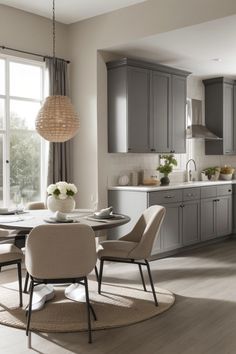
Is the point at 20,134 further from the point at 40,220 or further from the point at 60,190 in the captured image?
the point at 40,220

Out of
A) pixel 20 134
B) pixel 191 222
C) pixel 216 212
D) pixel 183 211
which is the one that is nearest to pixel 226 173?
pixel 216 212

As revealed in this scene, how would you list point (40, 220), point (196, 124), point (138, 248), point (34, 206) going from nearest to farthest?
point (40, 220) → point (138, 248) → point (34, 206) → point (196, 124)

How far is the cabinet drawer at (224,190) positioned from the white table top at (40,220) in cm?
329

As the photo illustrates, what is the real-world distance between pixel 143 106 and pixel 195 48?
1.02 metres

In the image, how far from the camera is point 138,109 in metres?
6.17

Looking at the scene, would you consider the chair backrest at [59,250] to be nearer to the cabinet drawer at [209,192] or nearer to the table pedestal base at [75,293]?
the table pedestal base at [75,293]

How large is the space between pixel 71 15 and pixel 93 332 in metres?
4.15

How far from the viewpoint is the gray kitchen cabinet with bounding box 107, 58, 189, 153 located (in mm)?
6020

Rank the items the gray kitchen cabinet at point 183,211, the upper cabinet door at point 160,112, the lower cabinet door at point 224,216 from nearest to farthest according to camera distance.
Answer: the gray kitchen cabinet at point 183,211 < the upper cabinet door at point 160,112 < the lower cabinet door at point 224,216

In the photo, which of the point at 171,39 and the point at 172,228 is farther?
the point at 172,228

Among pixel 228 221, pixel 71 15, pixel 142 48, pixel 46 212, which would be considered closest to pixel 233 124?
pixel 228 221

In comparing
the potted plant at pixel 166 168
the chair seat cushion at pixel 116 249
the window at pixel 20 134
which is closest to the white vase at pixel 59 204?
the chair seat cushion at pixel 116 249

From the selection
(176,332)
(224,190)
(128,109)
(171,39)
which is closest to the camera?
(176,332)

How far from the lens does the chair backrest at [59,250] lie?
3.29 meters
